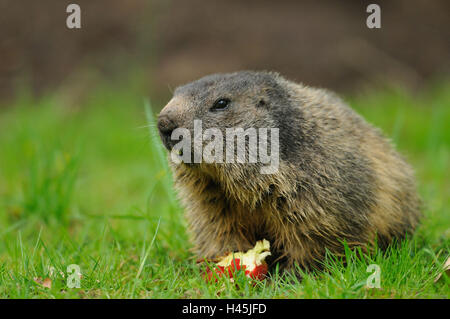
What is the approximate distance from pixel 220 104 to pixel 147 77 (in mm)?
5930

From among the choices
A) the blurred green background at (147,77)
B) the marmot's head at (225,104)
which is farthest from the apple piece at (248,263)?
the blurred green background at (147,77)

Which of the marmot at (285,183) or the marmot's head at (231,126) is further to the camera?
the marmot at (285,183)

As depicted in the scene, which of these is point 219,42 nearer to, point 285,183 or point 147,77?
point 147,77

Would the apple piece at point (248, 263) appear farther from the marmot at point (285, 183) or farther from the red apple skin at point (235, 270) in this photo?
the marmot at point (285, 183)

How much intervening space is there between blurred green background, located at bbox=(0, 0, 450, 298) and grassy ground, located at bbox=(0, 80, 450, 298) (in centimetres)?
3

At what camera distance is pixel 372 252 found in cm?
386

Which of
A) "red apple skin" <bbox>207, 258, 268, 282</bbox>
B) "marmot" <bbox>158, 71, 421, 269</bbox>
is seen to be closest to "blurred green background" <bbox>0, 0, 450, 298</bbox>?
"marmot" <bbox>158, 71, 421, 269</bbox>

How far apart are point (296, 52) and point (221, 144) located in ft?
21.1

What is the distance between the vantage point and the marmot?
12.0 feet

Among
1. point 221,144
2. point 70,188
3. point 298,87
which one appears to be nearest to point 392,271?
point 221,144

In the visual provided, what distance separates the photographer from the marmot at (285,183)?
365 cm

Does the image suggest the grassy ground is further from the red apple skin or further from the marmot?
the marmot

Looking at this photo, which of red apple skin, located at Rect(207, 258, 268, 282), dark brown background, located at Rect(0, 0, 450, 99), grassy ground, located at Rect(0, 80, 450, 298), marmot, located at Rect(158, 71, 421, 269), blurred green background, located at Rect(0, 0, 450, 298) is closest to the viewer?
grassy ground, located at Rect(0, 80, 450, 298)

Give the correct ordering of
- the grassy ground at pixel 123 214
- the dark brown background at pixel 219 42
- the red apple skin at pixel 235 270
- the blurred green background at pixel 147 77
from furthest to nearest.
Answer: the dark brown background at pixel 219 42 → the blurred green background at pixel 147 77 → the red apple skin at pixel 235 270 → the grassy ground at pixel 123 214
